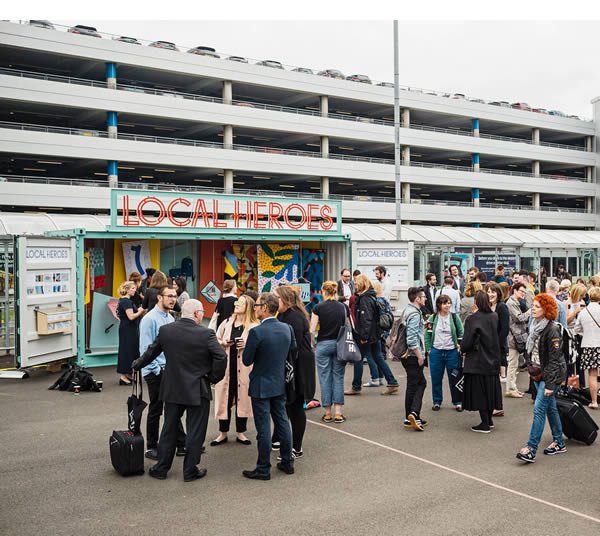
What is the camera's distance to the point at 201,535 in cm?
492

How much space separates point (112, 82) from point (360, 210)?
1984 centimetres

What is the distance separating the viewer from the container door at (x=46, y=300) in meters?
11.5

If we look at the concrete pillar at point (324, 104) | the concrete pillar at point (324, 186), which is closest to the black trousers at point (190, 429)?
the concrete pillar at point (324, 186)

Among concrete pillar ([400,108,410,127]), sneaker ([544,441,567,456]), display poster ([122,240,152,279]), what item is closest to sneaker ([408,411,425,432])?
sneaker ([544,441,567,456])

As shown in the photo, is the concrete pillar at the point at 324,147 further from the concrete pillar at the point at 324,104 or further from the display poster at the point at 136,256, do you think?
the display poster at the point at 136,256

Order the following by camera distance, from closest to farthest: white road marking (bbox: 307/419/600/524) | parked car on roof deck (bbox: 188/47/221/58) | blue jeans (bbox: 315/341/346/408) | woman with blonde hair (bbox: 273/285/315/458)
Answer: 1. white road marking (bbox: 307/419/600/524)
2. woman with blonde hair (bbox: 273/285/315/458)
3. blue jeans (bbox: 315/341/346/408)
4. parked car on roof deck (bbox: 188/47/221/58)

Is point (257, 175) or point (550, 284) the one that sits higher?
point (257, 175)

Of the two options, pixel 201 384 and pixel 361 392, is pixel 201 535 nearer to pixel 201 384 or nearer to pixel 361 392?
pixel 201 384

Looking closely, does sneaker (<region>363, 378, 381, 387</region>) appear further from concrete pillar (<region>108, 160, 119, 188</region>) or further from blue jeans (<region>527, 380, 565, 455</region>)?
concrete pillar (<region>108, 160, 119, 188</region>)

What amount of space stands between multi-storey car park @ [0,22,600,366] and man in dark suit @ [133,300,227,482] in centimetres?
2068

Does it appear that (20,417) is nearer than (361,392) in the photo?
Yes

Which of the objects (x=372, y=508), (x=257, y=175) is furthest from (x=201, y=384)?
(x=257, y=175)

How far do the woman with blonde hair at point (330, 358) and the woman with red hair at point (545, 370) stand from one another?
2476mm

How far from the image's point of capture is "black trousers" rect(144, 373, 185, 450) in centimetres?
693
